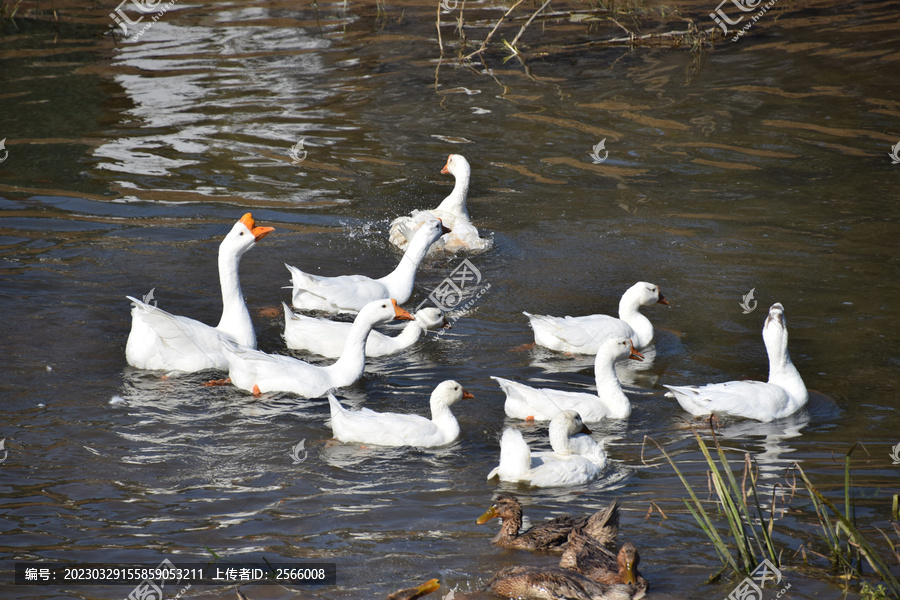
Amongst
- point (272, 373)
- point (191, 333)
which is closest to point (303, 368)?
point (272, 373)

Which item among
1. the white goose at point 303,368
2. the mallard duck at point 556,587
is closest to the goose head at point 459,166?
the white goose at point 303,368

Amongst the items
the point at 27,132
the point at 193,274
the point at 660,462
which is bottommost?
the point at 660,462

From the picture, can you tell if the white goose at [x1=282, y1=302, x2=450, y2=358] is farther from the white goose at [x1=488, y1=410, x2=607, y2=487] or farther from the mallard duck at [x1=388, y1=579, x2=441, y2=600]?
the mallard duck at [x1=388, y1=579, x2=441, y2=600]

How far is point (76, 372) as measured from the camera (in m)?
7.93

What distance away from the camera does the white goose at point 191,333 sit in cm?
789

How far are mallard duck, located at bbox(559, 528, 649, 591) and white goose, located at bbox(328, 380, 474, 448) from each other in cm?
191

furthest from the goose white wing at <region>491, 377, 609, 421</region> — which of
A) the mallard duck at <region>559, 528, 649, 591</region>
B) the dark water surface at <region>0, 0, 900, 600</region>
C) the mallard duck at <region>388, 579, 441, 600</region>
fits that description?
the mallard duck at <region>388, 579, 441, 600</region>

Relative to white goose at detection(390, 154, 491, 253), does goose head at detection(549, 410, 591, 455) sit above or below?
below

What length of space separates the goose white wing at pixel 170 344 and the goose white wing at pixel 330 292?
1.51 meters

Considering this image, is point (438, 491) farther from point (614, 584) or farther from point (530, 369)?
point (530, 369)

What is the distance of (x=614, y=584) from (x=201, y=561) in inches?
92.1

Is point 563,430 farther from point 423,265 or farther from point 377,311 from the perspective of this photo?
point 423,265

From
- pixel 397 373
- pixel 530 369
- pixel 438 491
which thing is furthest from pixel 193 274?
pixel 438 491

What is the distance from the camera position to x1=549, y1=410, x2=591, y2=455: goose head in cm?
648
